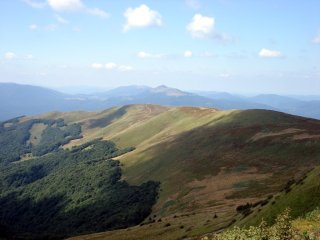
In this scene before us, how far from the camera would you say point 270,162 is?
98312 mm

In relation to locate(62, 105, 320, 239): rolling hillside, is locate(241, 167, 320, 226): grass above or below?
above

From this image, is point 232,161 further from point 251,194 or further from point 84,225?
point 84,225

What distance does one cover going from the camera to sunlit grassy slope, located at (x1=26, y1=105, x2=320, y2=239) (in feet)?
209

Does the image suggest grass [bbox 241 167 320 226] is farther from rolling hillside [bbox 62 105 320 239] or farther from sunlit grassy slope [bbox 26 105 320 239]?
rolling hillside [bbox 62 105 320 239]

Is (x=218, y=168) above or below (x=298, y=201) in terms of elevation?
below

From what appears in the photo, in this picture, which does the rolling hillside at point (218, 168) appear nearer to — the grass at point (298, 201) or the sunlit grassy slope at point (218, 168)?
the sunlit grassy slope at point (218, 168)

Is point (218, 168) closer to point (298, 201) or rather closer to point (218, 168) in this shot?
point (218, 168)

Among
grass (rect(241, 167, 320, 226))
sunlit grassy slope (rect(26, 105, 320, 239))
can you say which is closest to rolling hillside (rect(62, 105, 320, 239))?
sunlit grassy slope (rect(26, 105, 320, 239))

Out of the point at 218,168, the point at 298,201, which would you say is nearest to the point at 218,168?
the point at 218,168

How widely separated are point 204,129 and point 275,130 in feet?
157

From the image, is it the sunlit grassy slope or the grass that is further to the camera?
the sunlit grassy slope

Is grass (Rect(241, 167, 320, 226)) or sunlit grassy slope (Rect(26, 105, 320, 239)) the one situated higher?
grass (Rect(241, 167, 320, 226))

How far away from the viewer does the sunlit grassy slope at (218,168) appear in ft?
209

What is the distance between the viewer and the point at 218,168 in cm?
10750
